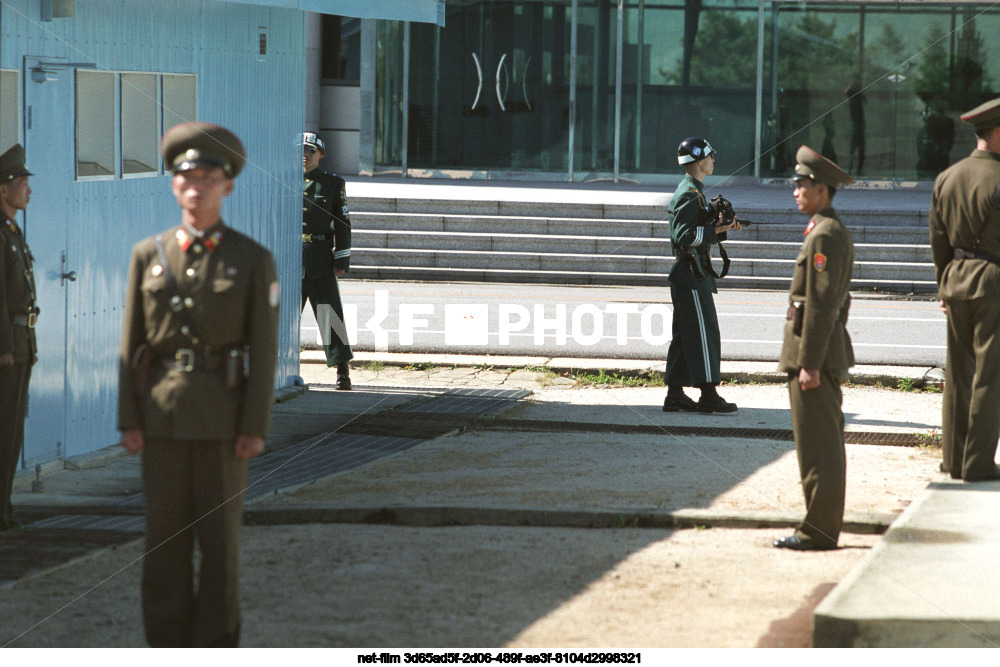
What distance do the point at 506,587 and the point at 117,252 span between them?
Answer: 422cm

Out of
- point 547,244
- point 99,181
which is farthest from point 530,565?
point 547,244

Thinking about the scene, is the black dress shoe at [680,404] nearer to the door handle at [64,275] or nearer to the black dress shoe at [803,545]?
the black dress shoe at [803,545]

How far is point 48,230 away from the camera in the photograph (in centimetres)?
807

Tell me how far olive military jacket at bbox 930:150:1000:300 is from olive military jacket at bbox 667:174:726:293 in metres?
2.52

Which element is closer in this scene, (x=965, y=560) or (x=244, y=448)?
(x=244, y=448)

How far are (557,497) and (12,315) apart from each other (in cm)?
281

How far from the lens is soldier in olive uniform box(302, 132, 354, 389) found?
1142 cm

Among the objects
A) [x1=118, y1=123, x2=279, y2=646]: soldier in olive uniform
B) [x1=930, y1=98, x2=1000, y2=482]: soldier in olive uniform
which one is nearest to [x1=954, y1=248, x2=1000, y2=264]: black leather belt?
[x1=930, y1=98, x2=1000, y2=482]: soldier in olive uniform

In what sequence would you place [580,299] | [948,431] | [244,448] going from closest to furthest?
[244,448], [948,431], [580,299]

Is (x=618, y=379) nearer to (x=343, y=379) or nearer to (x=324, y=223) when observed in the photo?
(x=343, y=379)

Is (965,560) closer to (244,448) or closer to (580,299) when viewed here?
(244,448)

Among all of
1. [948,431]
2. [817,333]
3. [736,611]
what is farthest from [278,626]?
[948,431]

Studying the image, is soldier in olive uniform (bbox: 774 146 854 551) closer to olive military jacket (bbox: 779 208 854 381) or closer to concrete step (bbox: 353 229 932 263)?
olive military jacket (bbox: 779 208 854 381)

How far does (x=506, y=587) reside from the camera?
5758 millimetres
